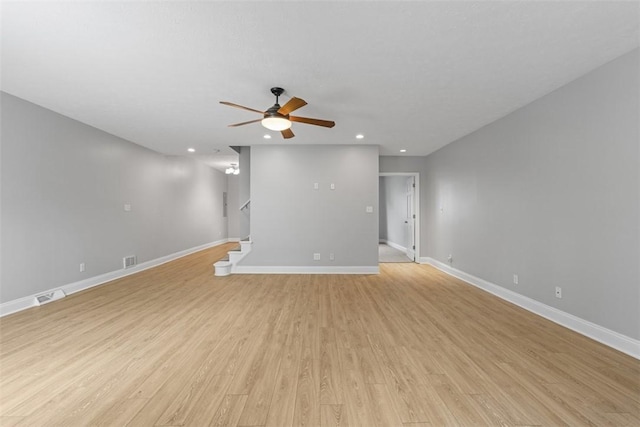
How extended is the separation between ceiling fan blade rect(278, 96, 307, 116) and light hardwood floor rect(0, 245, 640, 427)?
2.36 meters

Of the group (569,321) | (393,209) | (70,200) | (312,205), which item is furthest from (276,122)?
(393,209)

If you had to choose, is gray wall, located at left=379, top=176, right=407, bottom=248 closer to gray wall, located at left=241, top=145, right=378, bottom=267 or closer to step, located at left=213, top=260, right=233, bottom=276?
gray wall, located at left=241, top=145, right=378, bottom=267

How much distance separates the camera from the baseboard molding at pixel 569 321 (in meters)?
2.26

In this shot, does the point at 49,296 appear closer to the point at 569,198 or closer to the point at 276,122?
the point at 276,122

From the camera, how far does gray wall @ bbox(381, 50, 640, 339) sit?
231 centimetres

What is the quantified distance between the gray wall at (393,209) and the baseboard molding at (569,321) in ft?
11.7

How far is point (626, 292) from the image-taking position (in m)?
2.29

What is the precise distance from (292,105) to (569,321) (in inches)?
148

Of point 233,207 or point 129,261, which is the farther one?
point 233,207

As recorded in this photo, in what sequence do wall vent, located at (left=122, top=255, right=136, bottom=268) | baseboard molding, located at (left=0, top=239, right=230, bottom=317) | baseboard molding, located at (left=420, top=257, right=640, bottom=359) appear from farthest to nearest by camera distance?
wall vent, located at (left=122, top=255, right=136, bottom=268) < baseboard molding, located at (left=0, top=239, right=230, bottom=317) < baseboard molding, located at (left=420, top=257, right=640, bottom=359)

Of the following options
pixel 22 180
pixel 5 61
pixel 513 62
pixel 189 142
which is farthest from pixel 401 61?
pixel 22 180

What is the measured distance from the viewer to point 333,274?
17.4 feet

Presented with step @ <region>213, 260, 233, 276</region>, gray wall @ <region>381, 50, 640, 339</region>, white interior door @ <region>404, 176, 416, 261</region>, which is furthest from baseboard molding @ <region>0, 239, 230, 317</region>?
gray wall @ <region>381, 50, 640, 339</region>

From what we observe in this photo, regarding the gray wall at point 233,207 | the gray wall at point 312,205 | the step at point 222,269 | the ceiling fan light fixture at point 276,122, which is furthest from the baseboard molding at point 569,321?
the gray wall at point 233,207
